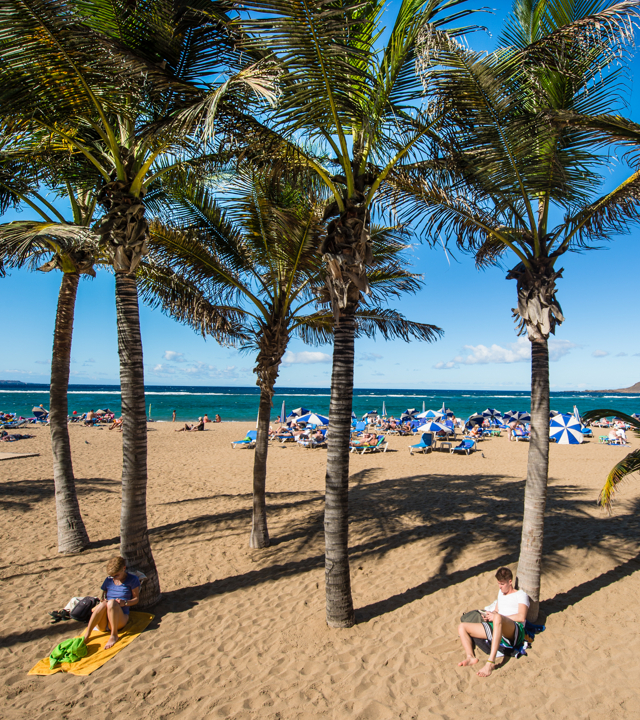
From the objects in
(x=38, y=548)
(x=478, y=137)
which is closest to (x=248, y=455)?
(x=38, y=548)

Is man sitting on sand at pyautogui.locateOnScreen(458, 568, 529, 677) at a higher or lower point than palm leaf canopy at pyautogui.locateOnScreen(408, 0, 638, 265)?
lower

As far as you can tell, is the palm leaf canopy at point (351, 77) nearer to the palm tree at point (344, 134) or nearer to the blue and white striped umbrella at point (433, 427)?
the palm tree at point (344, 134)

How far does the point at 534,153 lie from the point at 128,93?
4.31 metres

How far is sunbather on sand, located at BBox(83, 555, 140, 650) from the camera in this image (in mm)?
4301

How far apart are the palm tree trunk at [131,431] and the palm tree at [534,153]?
389 cm

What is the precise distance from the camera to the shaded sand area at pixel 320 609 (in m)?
3.50

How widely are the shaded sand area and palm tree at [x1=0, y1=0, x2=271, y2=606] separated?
1.17 meters

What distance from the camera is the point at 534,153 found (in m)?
4.64

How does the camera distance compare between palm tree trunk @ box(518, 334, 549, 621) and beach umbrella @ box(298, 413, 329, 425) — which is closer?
palm tree trunk @ box(518, 334, 549, 621)

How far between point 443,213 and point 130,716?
6.08 metres

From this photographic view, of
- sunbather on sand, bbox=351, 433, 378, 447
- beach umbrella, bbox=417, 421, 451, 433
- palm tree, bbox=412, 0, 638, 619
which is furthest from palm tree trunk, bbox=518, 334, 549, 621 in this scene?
beach umbrella, bbox=417, 421, 451, 433

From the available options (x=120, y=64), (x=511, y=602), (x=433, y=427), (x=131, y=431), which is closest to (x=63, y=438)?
(x=131, y=431)

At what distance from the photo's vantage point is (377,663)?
12.9ft

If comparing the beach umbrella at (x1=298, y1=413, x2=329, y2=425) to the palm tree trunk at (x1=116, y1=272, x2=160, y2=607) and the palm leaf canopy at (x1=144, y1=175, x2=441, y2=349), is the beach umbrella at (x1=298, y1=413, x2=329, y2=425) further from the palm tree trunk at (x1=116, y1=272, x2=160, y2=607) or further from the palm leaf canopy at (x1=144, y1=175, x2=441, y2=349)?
the palm tree trunk at (x1=116, y1=272, x2=160, y2=607)
